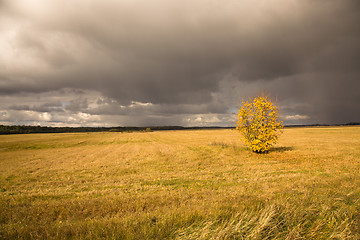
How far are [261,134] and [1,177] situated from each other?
26480 mm

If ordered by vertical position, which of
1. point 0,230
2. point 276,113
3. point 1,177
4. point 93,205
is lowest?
point 1,177

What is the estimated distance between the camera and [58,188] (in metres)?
10.8

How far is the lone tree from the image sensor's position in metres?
20.7

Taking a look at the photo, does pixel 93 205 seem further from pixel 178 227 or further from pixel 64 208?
pixel 178 227

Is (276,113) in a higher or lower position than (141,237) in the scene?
higher

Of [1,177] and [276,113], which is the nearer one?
[1,177]

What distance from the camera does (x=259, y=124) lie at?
21.1m

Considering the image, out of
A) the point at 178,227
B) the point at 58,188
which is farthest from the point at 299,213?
the point at 58,188

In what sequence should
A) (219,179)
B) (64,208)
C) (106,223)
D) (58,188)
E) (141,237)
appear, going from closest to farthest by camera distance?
1. (141,237)
2. (106,223)
3. (64,208)
4. (58,188)
5. (219,179)

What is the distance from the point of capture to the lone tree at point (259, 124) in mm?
20734

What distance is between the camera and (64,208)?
575cm

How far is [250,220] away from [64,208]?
603 cm

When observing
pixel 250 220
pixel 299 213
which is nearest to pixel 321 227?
pixel 299 213

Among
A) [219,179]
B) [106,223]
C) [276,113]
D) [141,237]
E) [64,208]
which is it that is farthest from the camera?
[276,113]
